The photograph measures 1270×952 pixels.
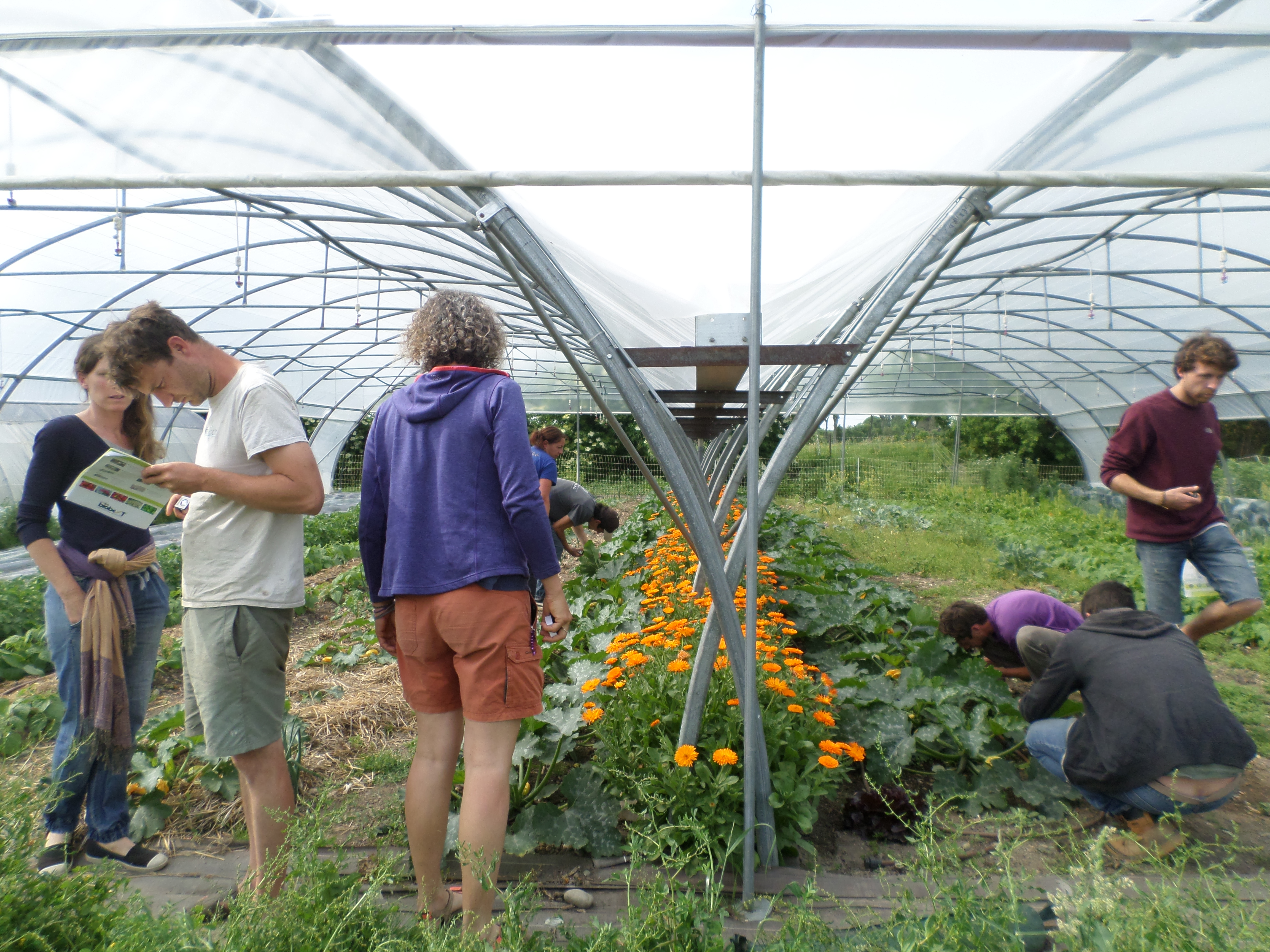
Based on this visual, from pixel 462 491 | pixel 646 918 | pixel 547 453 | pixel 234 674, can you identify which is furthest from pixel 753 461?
pixel 547 453

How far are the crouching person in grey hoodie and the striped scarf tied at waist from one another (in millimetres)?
2899

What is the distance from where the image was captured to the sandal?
1.78 metres

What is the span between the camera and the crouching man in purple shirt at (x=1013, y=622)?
10.5ft

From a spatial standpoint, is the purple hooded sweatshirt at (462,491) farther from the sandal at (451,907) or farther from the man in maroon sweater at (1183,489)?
the man in maroon sweater at (1183,489)

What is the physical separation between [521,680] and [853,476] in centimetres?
1612

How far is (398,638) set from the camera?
181 centimetres

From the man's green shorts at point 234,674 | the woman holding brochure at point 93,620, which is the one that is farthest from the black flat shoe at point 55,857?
the man's green shorts at point 234,674

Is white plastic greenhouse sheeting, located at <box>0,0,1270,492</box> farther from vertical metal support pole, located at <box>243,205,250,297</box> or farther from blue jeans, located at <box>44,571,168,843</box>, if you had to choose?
blue jeans, located at <box>44,571,168,843</box>

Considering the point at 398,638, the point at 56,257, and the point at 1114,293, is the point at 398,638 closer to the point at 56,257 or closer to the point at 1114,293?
the point at 56,257

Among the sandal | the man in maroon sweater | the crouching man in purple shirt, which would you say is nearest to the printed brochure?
the sandal

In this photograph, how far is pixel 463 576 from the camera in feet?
5.57

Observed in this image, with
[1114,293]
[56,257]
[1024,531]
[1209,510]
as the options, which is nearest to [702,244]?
[1209,510]

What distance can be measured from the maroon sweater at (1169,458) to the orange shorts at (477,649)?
252cm

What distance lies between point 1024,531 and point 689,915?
9931 mm
